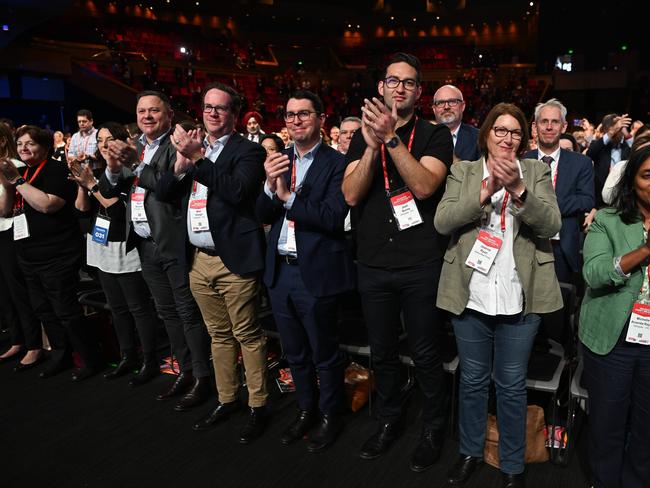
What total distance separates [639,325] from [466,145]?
1.85 metres

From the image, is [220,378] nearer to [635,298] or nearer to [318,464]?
[318,464]

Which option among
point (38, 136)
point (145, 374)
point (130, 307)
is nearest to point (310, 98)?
point (130, 307)

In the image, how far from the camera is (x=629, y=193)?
5.78 feet

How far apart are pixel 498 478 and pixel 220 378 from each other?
1.44m

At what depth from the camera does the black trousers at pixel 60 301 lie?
10.7 feet

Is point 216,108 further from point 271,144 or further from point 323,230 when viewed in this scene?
point 271,144

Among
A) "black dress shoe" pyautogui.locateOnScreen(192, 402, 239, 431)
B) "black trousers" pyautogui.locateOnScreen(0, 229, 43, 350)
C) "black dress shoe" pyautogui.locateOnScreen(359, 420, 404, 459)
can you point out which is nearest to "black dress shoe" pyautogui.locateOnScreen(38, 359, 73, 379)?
"black trousers" pyautogui.locateOnScreen(0, 229, 43, 350)

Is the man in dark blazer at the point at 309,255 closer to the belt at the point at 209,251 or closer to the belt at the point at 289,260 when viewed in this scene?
the belt at the point at 289,260

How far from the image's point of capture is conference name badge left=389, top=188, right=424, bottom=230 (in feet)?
6.75

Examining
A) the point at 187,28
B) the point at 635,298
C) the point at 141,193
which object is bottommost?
the point at 635,298

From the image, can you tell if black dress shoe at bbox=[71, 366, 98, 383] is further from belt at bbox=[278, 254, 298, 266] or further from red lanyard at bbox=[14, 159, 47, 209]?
belt at bbox=[278, 254, 298, 266]

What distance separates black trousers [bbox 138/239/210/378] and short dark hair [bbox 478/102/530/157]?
1688mm

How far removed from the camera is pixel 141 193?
2826 mm

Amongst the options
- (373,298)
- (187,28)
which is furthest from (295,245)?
(187,28)
